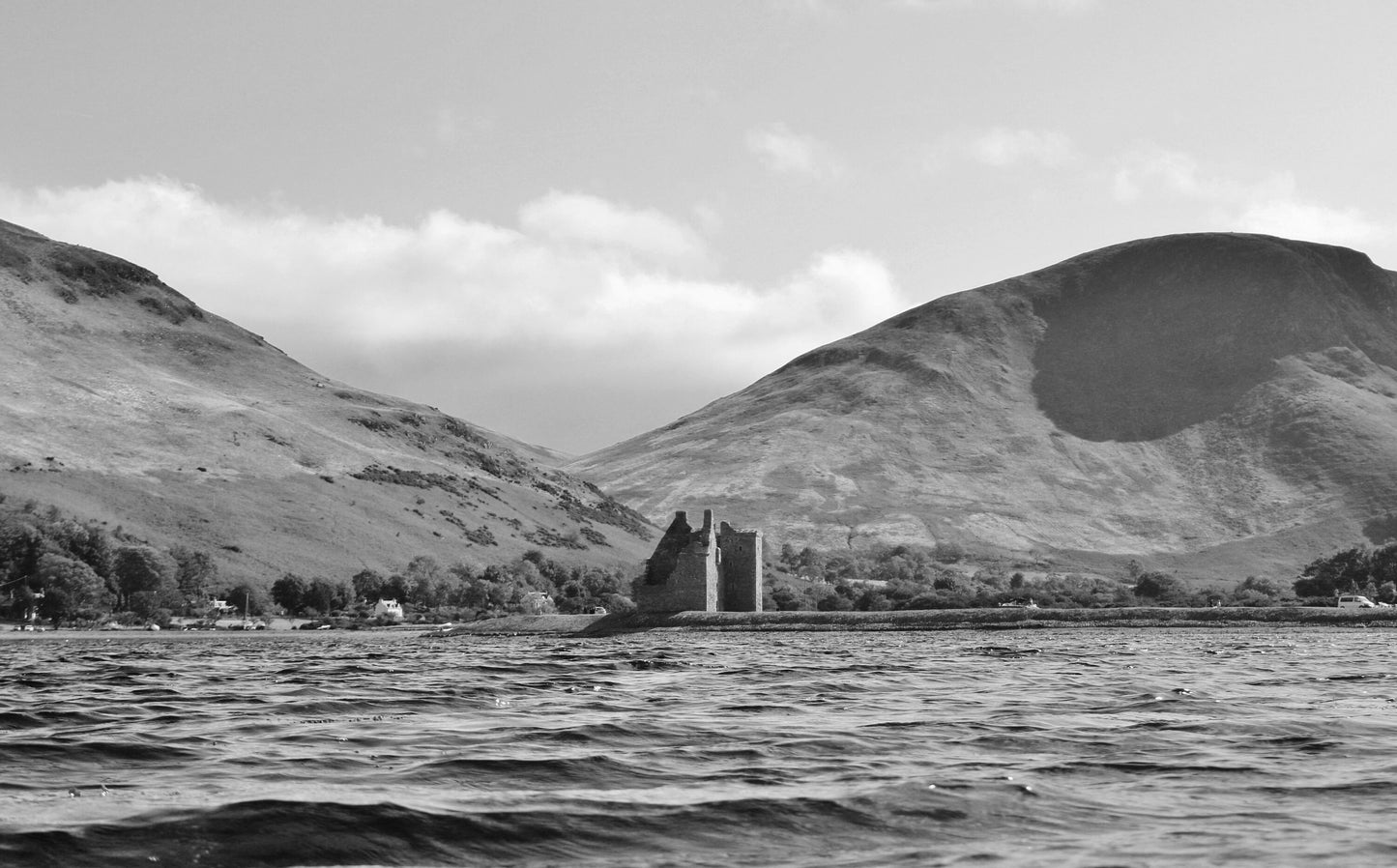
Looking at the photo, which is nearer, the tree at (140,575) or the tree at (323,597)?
the tree at (140,575)

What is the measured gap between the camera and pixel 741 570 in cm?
10094

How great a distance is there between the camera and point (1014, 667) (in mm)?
41906

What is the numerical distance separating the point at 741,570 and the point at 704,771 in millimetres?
83869

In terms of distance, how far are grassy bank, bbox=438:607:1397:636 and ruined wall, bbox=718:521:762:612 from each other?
578 cm

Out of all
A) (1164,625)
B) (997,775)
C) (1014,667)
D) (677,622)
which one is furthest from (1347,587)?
(997,775)

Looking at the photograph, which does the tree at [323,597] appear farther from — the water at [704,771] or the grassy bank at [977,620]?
the water at [704,771]

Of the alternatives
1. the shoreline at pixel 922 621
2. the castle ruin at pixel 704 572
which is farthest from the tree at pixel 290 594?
the castle ruin at pixel 704 572

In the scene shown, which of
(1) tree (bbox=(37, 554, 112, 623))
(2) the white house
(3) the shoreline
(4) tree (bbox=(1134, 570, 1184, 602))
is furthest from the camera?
(4) tree (bbox=(1134, 570, 1184, 602))

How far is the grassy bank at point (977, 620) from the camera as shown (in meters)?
86.1

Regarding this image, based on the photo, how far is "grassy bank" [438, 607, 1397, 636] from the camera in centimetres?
8606

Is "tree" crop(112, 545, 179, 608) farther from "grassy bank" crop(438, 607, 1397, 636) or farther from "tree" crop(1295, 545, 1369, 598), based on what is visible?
"tree" crop(1295, 545, 1369, 598)

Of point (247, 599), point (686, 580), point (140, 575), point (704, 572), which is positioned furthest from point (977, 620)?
point (140, 575)

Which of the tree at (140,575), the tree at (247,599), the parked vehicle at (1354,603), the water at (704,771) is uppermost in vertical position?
the tree at (140,575)

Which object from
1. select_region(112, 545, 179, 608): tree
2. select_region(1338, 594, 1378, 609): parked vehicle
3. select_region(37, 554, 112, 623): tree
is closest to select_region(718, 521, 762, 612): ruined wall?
select_region(1338, 594, 1378, 609): parked vehicle
